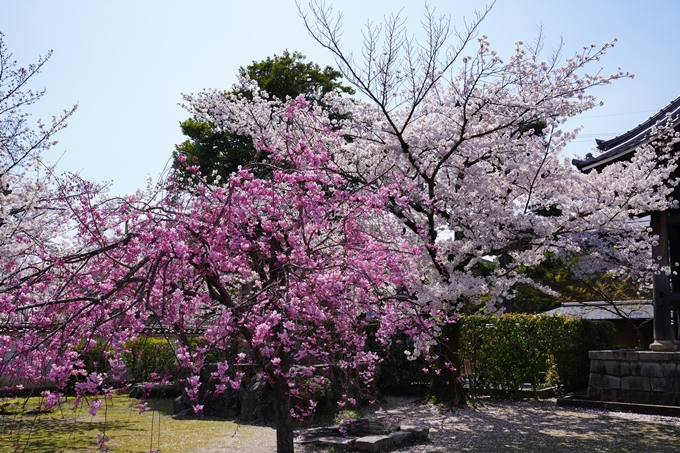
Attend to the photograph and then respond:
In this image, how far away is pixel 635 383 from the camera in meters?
10.6

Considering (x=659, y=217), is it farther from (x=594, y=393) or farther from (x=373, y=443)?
(x=373, y=443)

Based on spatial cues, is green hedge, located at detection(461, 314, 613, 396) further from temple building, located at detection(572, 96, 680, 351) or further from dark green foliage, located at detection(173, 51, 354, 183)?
dark green foliage, located at detection(173, 51, 354, 183)

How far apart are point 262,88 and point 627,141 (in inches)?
552

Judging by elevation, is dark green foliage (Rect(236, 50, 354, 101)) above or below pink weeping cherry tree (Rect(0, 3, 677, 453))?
above

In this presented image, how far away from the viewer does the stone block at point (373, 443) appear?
721 centimetres

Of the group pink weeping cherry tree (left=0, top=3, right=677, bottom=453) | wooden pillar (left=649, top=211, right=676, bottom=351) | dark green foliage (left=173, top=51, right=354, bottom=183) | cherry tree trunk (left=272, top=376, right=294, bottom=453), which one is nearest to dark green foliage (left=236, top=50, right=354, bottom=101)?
dark green foliage (left=173, top=51, right=354, bottom=183)

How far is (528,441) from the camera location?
26.3 ft

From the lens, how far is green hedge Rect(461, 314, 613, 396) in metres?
12.3

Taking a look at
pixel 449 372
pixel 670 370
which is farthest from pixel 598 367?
pixel 449 372

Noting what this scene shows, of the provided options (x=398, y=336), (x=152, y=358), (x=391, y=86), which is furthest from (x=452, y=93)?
(x=152, y=358)

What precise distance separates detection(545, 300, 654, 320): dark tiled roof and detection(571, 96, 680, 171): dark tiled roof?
729 cm

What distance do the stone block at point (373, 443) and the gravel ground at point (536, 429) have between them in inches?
8.9

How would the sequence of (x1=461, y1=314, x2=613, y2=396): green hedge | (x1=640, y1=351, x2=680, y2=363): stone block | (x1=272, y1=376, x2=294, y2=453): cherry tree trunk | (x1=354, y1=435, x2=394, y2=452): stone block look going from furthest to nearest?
(x1=461, y1=314, x2=613, y2=396): green hedge, (x1=640, y1=351, x2=680, y2=363): stone block, (x1=354, y1=435, x2=394, y2=452): stone block, (x1=272, y1=376, x2=294, y2=453): cherry tree trunk

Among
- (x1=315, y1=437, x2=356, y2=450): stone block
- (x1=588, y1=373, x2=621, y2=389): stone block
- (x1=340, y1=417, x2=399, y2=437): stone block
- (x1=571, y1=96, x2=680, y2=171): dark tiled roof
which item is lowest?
(x1=315, y1=437, x2=356, y2=450): stone block
